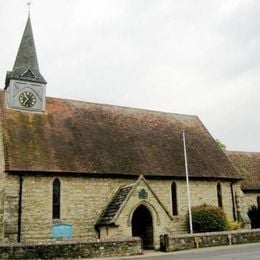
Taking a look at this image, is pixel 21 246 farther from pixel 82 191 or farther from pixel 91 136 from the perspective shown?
pixel 91 136

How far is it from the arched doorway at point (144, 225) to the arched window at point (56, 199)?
17.1 feet

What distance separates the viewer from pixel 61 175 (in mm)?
26422

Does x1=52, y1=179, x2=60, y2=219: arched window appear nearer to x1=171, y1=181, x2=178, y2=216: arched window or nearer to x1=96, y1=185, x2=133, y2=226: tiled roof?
x1=96, y1=185, x2=133, y2=226: tiled roof

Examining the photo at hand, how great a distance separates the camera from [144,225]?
2817 centimetres

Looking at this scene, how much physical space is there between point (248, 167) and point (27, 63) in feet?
75.2

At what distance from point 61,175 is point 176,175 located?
868cm

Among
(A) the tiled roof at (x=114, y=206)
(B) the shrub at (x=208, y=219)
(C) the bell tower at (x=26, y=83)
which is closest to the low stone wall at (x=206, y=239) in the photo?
(B) the shrub at (x=208, y=219)

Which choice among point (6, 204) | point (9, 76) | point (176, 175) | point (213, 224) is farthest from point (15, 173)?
point (213, 224)

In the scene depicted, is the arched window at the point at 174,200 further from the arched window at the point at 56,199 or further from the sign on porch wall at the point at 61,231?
the arched window at the point at 56,199

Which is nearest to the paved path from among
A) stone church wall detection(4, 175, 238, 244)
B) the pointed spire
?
stone church wall detection(4, 175, 238, 244)

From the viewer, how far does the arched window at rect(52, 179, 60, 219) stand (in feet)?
85.1

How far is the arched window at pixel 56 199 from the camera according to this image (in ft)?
85.1

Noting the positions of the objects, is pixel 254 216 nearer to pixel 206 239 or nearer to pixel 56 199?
pixel 206 239

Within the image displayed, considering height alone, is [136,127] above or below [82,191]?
above
